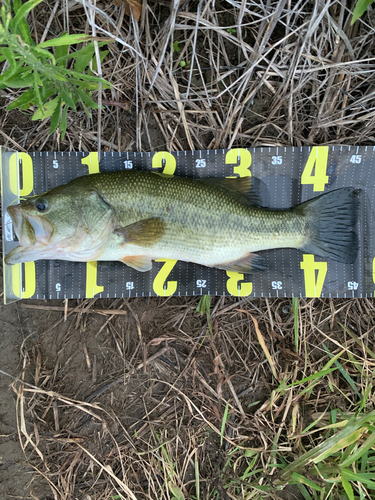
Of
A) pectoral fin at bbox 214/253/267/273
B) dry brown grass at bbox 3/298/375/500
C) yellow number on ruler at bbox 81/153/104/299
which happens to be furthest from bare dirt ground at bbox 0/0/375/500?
pectoral fin at bbox 214/253/267/273

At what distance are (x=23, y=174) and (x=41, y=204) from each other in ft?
2.83

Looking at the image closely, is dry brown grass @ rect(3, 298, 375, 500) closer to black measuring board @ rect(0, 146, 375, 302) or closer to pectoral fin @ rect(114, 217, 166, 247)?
black measuring board @ rect(0, 146, 375, 302)

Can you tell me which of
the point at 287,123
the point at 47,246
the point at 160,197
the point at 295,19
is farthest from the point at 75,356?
the point at 295,19

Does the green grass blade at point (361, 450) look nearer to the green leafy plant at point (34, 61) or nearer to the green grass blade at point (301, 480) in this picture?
the green grass blade at point (301, 480)

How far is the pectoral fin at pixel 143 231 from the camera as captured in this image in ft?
9.54

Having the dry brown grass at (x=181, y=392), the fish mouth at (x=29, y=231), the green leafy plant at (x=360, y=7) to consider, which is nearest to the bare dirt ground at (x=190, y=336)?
the dry brown grass at (x=181, y=392)

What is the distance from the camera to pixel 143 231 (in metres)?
2.92

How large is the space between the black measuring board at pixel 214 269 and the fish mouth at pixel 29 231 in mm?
659

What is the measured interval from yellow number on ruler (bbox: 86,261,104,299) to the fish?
38cm

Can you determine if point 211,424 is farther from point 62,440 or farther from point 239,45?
point 239,45

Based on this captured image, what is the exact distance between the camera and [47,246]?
280cm

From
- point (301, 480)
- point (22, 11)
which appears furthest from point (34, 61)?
point (301, 480)

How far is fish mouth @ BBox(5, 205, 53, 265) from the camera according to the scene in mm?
2770

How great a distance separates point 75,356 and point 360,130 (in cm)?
378
